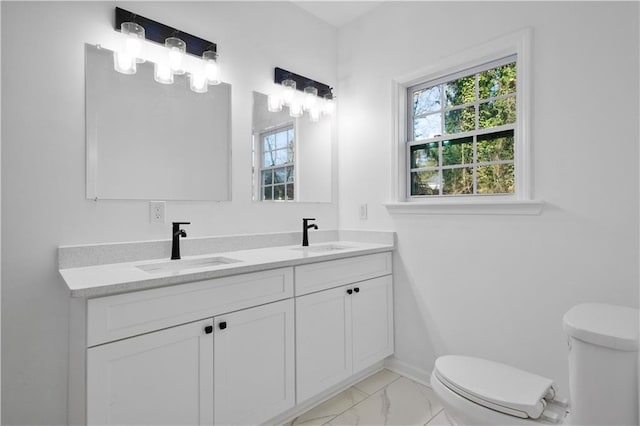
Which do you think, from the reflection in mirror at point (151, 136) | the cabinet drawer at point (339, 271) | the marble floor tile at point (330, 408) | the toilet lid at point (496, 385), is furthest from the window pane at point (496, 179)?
the reflection in mirror at point (151, 136)

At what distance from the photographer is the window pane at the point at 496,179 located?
200 centimetres

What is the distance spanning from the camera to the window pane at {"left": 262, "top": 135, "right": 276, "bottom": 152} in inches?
93.1

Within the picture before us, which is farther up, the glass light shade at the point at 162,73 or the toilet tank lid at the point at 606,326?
the glass light shade at the point at 162,73

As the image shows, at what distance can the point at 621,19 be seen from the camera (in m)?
1.56

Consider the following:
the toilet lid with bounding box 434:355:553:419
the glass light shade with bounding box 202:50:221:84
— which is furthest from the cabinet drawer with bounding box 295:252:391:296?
the glass light shade with bounding box 202:50:221:84

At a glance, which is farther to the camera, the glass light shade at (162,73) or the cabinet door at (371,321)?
the cabinet door at (371,321)

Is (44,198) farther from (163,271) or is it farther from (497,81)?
(497,81)

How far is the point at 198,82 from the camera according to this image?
200cm

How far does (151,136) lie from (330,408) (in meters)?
1.78

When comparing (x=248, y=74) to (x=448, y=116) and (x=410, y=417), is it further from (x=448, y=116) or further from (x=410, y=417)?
(x=410, y=417)

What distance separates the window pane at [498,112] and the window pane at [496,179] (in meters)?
0.25

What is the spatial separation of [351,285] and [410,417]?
76 centimetres

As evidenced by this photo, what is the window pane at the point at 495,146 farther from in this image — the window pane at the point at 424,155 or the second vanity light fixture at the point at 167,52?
the second vanity light fixture at the point at 167,52

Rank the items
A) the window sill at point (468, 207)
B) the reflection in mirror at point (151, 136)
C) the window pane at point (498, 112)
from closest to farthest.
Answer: the reflection in mirror at point (151, 136)
the window sill at point (468, 207)
the window pane at point (498, 112)
